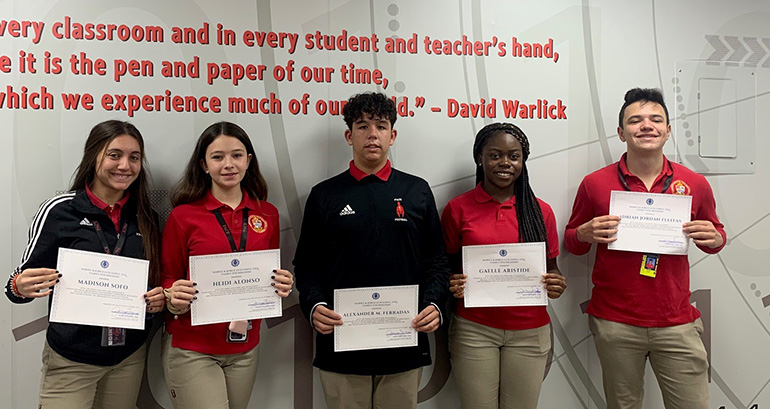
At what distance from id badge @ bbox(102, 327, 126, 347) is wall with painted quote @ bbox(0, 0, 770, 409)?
0.47m

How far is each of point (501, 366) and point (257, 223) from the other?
4.61 ft

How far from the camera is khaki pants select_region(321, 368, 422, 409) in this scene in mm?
2477

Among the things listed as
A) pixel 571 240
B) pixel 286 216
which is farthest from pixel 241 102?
pixel 571 240

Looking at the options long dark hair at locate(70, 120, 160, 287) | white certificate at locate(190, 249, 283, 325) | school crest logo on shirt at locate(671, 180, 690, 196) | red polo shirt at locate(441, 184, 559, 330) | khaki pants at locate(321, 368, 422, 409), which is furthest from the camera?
school crest logo on shirt at locate(671, 180, 690, 196)

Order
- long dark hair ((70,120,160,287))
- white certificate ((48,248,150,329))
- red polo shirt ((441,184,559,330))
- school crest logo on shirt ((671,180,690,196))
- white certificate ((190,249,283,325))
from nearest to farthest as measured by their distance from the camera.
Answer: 1. white certificate ((48,248,150,329))
2. white certificate ((190,249,283,325))
3. long dark hair ((70,120,160,287))
4. red polo shirt ((441,184,559,330))
5. school crest logo on shirt ((671,180,690,196))

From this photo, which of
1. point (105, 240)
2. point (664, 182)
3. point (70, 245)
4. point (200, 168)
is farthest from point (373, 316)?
point (664, 182)

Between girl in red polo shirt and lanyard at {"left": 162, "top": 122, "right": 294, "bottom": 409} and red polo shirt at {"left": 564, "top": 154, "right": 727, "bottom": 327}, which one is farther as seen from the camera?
red polo shirt at {"left": 564, "top": 154, "right": 727, "bottom": 327}

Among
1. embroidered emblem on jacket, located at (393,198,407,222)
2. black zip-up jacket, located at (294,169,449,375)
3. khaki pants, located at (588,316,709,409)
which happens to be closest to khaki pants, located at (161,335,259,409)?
black zip-up jacket, located at (294,169,449,375)

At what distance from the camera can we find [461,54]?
3033mm

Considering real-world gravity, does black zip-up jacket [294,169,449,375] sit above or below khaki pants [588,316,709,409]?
above

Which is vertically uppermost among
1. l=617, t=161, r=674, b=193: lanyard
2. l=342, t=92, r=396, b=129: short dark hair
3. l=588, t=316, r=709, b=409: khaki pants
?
l=342, t=92, r=396, b=129: short dark hair

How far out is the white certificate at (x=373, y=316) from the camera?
7.85ft

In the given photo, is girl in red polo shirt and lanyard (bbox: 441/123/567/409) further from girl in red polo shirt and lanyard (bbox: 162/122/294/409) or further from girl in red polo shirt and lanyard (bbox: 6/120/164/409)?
girl in red polo shirt and lanyard (bbox: 6/120/164/409)

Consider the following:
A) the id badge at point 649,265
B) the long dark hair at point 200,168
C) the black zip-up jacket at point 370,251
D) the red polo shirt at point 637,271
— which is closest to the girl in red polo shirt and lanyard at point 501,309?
the black zip-up jacket at point 370,251
